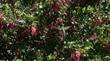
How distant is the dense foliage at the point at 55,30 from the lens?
5.36 meters

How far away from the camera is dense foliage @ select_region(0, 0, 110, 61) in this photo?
17.6 ft

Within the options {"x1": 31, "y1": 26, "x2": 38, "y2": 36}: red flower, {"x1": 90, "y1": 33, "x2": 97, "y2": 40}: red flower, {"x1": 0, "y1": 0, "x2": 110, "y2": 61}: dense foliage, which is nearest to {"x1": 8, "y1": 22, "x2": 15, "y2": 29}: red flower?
{"x1": 0, "y1": 0, "x2": 110, "y2": 61}: dense foliage

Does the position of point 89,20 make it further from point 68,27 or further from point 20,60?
point 20,60

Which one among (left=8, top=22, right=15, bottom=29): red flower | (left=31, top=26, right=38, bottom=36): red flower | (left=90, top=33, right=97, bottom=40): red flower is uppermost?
(left=8, top=22, right=15, bottom=29): red flower

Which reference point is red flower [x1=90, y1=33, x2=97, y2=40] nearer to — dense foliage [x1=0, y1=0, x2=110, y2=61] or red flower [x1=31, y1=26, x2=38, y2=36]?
dense foliage [x1=0, y1=0, x2=110, y2=61]

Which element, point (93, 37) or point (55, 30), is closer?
point (93, 37)

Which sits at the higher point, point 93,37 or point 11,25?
point 11,25

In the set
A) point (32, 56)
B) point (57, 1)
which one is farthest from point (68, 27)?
point (32, 56)

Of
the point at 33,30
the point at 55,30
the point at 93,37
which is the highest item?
the point at 33,30

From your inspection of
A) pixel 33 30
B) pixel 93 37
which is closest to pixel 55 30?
pixel 33 30

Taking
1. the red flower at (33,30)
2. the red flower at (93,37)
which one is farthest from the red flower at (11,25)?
the red flower at (93,37)

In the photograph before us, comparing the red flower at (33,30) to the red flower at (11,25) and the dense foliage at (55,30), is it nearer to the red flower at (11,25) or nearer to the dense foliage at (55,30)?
the dense foliage at (55,30)

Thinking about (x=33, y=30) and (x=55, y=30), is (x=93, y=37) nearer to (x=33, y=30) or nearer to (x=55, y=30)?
(x=55, y=30)

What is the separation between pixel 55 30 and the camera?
5.53m
